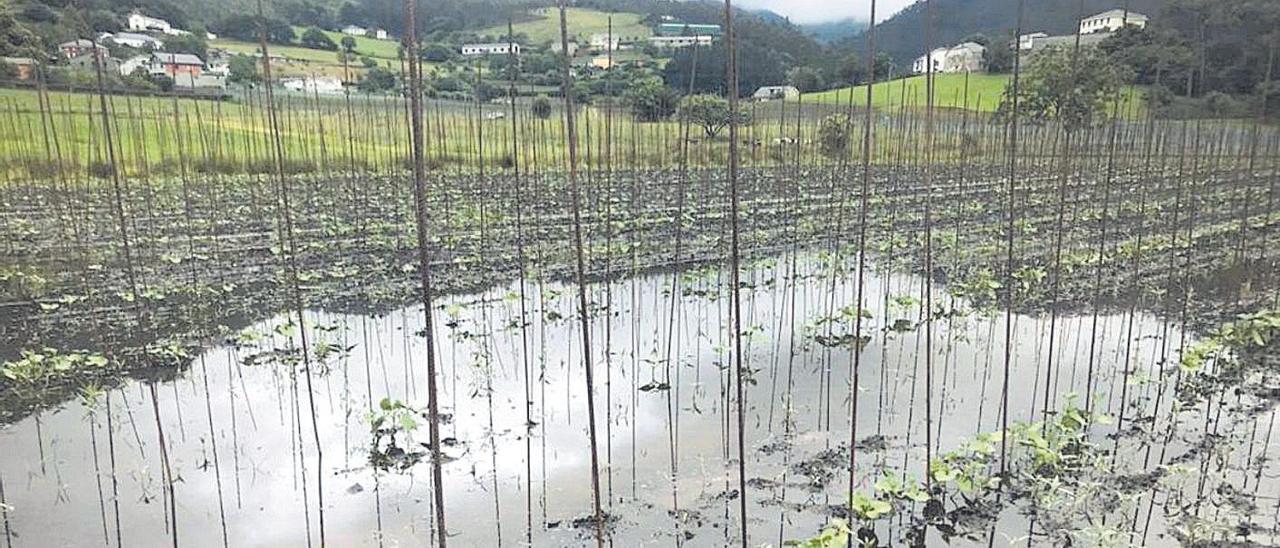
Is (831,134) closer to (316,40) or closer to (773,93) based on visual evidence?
(773,93)

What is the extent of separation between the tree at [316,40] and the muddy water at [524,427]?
3195 cm

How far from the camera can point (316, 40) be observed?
3631 cm

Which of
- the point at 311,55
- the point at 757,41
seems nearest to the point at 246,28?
the point at 311,55

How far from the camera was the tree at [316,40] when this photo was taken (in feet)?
114

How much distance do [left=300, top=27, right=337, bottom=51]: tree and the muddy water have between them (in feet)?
105

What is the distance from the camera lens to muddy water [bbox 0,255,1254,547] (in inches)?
153

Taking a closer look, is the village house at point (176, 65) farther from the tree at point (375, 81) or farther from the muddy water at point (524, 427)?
the muddy water at point (524, 427)

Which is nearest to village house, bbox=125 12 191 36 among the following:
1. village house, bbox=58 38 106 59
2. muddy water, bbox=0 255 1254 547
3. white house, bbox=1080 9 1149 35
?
village house, bbox=58 38 106 59

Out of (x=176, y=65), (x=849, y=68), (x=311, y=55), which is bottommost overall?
(x=849, y=68)

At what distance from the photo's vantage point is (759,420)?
16.5ft

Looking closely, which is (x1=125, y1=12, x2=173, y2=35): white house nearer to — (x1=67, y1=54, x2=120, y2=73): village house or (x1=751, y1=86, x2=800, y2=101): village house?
(x1=67, y1=54, x2=120, y2=73): village house

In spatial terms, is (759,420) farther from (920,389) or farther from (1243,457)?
(1243,457)

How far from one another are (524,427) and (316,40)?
3681 centimetres

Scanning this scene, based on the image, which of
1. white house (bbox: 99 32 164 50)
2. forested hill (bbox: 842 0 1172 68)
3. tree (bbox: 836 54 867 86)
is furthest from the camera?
forested hill (bbox: 842 0 1172 68)
